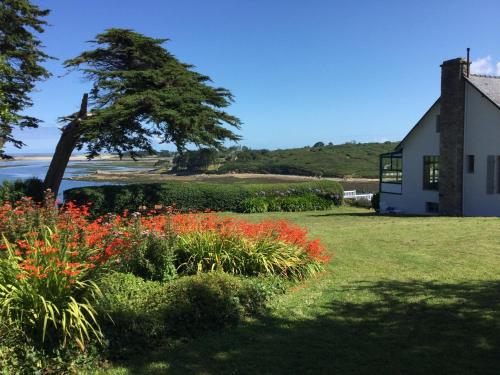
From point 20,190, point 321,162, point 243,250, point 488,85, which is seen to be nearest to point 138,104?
point 20,190

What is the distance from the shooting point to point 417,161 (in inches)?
963

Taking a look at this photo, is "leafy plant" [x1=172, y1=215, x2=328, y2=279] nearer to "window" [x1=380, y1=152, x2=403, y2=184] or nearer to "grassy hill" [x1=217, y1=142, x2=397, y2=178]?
"window" [x1=380, y1=152, x2=403, y2=184]

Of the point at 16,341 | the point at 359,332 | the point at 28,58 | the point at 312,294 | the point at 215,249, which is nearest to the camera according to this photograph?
the point at 16,341

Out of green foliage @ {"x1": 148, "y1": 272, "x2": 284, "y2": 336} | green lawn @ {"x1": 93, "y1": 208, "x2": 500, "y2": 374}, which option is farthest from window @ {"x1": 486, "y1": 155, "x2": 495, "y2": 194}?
green foliage @ {"x1": 148, "y1": 272, "x2": 284, "y2": 336}

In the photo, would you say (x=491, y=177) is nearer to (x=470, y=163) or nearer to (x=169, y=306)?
(x=470, y=163)

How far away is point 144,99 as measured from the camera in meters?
17.2

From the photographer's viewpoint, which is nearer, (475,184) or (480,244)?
(480,244)

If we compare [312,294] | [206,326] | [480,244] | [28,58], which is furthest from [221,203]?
[206,326]

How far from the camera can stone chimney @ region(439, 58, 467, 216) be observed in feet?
69.2

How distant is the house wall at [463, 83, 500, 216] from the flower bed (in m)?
14.6

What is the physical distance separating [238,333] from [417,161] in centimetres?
2138

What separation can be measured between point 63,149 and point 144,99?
4842mm

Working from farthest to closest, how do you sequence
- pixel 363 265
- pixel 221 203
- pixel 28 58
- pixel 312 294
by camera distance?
pixel 221 203, pixel 28 58, pixel 363 265, pixel 312 294

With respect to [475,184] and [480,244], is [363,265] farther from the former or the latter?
[475,184]
